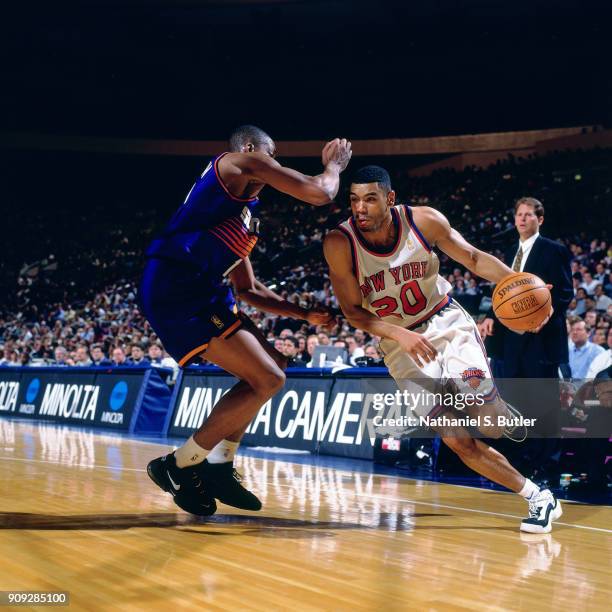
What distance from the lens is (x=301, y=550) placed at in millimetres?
3521

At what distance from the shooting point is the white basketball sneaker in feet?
13.5

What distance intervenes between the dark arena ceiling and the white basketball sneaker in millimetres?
20359

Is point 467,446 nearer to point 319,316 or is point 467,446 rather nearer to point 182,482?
point 319,316

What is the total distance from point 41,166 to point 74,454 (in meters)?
23.7

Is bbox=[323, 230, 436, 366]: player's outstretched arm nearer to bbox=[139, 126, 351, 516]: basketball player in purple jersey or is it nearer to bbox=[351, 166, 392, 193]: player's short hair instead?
bbox=[351, 166, 392, 193]: player's short hair

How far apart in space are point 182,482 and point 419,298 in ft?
5.25

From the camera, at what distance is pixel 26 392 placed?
49.7ft

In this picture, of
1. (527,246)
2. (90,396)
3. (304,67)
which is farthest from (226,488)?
(304,67)

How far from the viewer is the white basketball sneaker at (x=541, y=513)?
4.13 metres

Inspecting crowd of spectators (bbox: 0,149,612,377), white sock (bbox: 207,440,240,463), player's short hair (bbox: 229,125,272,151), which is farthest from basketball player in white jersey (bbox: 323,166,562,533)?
crowd of spectators (bbox: 0,149,612,377)

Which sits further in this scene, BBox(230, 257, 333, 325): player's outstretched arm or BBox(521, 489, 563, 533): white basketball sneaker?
BBox(230, 257, 333, 325): player's outstretched arm

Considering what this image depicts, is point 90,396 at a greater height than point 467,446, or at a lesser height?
greater

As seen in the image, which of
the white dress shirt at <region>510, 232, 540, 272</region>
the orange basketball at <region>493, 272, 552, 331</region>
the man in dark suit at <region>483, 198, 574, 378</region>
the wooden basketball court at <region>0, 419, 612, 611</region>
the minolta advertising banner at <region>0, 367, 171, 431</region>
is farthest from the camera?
the minolta advertising banner at <region>0, 367, 171, 431</region>

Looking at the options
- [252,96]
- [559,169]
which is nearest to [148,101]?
[252,96]
